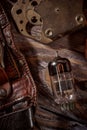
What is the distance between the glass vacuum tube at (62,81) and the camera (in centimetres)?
133

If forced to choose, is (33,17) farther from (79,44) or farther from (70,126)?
(70,126)

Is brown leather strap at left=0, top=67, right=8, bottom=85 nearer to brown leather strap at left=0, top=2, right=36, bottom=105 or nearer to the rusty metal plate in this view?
brown leather strap at left=0, top=2, right=36, bottom=105

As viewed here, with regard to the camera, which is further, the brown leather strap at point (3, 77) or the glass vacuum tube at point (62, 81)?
the glass vacuum tube at point (62, 81)

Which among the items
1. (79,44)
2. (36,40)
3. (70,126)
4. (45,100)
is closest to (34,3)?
(36,40)

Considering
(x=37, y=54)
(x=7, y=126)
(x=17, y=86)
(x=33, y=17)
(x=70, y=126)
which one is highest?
(x=33, y=17)

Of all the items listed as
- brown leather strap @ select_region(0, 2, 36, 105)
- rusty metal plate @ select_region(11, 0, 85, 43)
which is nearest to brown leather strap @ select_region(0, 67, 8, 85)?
brown leather strap @ select_region(0, 2, 36, 105)

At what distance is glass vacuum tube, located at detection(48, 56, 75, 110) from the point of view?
1.33 metres

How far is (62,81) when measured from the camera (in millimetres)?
1340

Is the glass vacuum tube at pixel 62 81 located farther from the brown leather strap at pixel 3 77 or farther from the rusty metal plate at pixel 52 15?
the brown leather strap at pixel 3 77

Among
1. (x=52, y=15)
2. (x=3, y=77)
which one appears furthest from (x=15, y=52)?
(x=52, y=15)

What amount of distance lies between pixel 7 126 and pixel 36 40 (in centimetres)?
42

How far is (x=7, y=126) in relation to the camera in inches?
46.3

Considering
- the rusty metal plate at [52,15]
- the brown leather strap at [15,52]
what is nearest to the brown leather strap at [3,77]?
the brown leather strap at [15,52]

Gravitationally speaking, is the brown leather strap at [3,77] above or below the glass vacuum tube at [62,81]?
above
